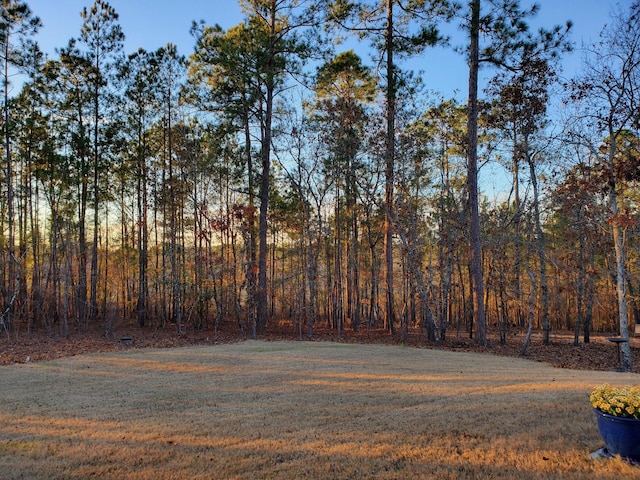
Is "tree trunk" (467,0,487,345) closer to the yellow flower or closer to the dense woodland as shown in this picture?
the dense woodland

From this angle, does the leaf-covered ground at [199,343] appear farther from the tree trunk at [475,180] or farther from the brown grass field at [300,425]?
the brown grass field at [300,425]

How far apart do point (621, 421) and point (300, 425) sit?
2905 mm

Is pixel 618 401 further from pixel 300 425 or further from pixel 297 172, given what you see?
pixel 297 172

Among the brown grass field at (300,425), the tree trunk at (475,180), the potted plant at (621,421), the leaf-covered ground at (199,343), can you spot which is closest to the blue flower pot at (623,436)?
the potted plant at (621,421)

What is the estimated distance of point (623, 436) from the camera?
3.13m

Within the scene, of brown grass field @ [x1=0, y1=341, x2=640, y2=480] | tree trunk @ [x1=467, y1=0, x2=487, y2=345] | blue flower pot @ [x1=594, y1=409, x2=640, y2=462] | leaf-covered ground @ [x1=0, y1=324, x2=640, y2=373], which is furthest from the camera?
tree trunk @ [x1=467, y1=0, x2=487, y2=345]

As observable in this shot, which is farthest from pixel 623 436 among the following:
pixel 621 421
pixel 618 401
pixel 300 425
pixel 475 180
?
pixel 475 180

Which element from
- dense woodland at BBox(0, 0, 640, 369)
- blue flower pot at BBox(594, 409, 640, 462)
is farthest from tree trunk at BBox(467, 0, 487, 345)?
blue flower pot at BBox(594, 409, 640, 462)

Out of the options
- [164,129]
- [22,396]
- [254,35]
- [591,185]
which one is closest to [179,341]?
[22,396]

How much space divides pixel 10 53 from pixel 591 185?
19.7 metres

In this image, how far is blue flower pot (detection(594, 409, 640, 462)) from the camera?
307 centimetres

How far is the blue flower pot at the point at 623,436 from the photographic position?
121 inches

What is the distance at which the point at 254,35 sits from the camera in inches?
642

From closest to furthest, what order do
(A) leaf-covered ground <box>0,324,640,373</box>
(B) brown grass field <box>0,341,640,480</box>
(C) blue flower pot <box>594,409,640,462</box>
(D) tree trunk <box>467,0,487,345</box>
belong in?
1. (C) blue flower pot <box>594,409,640,462</box>
2. (B) brown grass field <box>0,341,640,480</box>
3. (A) leaf-covered ground <box>0,324,640,373</box>
4. (D) tree trunk <box>467,0,487,345</box>
